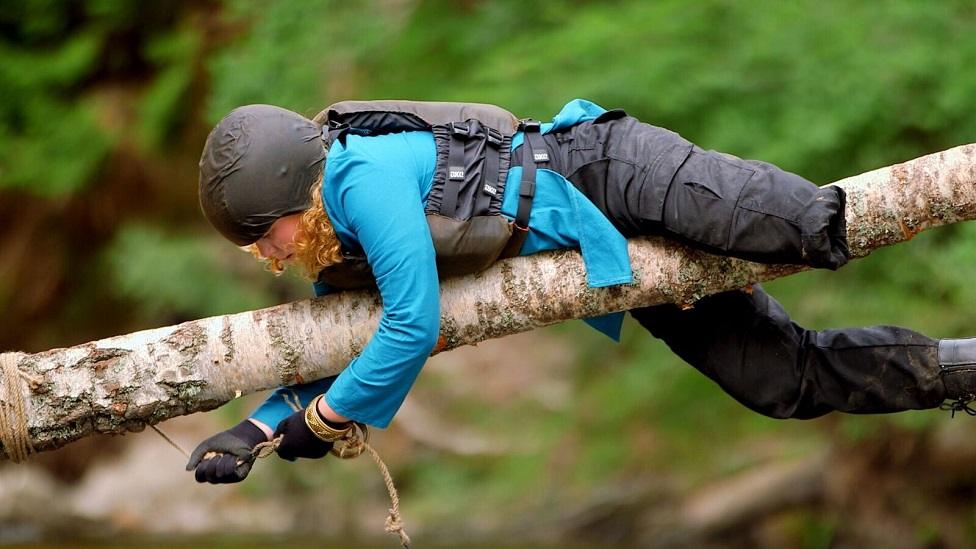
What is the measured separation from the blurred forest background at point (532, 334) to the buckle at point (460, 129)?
358 cm

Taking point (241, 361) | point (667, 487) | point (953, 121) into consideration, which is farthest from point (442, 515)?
point (241, 361)

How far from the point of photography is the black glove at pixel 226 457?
261cm

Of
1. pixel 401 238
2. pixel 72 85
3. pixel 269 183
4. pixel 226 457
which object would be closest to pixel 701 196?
pixel 401 238

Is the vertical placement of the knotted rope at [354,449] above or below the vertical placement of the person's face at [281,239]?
below

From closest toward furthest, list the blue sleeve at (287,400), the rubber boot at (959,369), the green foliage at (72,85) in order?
the rubber boot at (959,369), the blue sleeve at (287,400), the green foliage at (72,85)

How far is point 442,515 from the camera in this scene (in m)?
8.91

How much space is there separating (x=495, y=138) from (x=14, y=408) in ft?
4.59

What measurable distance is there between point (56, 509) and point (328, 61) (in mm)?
4033

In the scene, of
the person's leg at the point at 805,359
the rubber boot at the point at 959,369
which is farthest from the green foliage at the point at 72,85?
the rubber boot at the point at 959,369

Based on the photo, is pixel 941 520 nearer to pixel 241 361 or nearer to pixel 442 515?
pixel 442 515

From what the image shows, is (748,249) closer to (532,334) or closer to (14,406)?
(14,406)

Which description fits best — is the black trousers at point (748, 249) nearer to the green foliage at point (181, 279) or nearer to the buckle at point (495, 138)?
the buckle at point (495, 138)

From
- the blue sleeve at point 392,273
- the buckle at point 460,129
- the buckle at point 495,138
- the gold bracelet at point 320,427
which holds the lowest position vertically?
the gold bracelet at point 320,427

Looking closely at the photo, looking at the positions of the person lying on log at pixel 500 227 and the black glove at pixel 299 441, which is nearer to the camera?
the person lying on log at pixel 500 227
